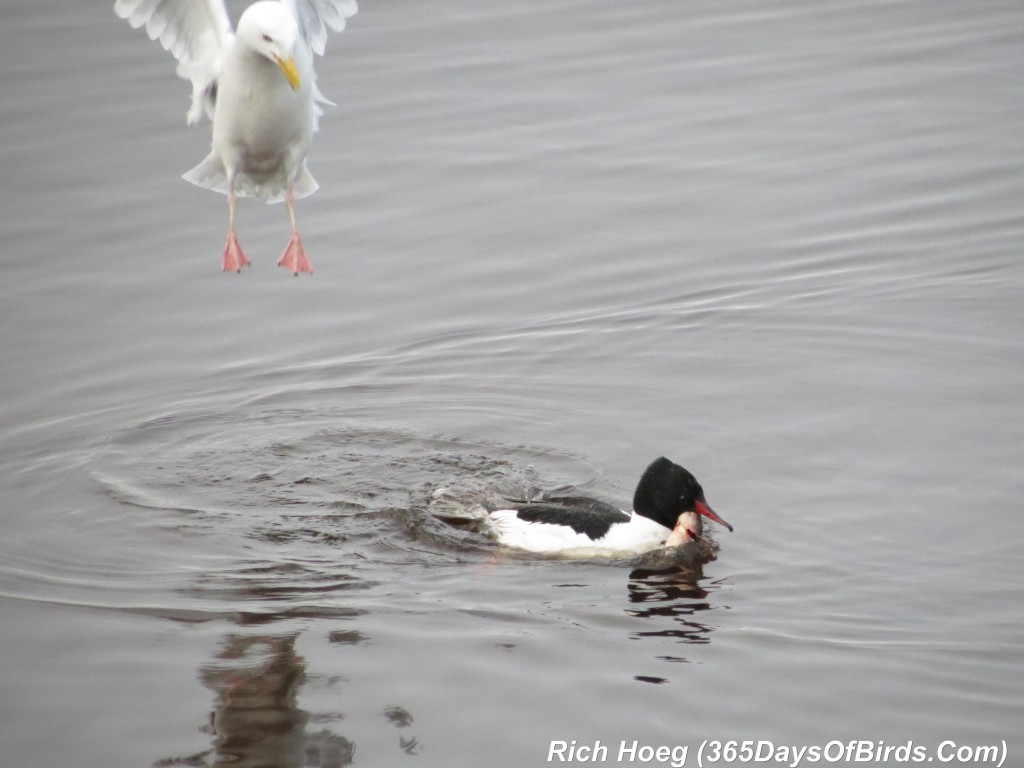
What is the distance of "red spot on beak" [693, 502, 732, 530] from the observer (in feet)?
29.9

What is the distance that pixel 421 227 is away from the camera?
13.9 m

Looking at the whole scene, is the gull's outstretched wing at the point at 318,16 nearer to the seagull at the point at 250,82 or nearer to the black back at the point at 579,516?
the seagull at the point at 250,82

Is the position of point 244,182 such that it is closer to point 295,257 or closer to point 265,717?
point 295,257

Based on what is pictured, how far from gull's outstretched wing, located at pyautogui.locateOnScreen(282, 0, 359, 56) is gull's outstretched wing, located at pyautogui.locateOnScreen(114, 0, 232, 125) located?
1.7 inches

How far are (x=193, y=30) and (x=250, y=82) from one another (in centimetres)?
84

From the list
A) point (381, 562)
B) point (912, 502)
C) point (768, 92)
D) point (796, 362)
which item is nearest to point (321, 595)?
point (381, 562)

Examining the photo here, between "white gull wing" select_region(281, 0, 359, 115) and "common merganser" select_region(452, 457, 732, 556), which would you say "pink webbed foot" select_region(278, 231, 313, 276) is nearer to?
"white gull wing" select_region(281, 0, 359, 115)

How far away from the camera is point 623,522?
9406mm

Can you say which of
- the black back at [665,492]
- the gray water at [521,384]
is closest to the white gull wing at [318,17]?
the gray water at [521,384]

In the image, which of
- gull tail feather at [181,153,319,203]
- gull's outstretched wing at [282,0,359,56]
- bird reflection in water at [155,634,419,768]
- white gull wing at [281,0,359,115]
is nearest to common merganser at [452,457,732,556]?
bird reflection in water at [155,634,419,768]

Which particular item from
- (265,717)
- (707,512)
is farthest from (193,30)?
(265,717)

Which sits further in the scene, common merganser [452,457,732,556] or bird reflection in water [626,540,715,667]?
common merganser [452,457,732,556]

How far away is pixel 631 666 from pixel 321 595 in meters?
1.83

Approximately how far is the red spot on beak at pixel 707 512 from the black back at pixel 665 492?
31mm
